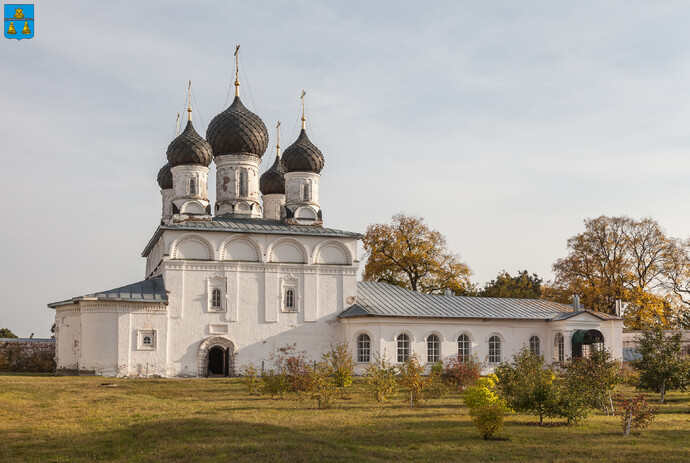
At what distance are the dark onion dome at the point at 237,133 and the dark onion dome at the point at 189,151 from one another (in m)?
0.47

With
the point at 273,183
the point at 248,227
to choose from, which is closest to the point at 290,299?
the point at 248,227

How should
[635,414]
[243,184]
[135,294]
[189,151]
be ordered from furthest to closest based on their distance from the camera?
1. [243,184]
2. [189,151]
3. [135,294]
4. [635,414]

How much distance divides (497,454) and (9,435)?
7.01 m

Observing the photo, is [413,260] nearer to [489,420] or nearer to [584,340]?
[584,340]

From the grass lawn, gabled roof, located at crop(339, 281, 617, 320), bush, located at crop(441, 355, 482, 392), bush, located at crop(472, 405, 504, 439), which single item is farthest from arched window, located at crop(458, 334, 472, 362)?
bush, located at crop(472, 405, 504, 439)

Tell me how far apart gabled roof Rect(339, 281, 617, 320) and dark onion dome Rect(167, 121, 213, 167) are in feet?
23.5

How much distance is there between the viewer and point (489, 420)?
11.4m

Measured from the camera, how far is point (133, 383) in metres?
20.9

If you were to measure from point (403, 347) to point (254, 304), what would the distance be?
5.22 m

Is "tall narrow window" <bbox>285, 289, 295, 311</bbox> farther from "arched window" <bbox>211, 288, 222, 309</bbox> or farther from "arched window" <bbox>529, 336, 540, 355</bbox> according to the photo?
"arched window" <bbox>529, 336, 540, 355</bbox>

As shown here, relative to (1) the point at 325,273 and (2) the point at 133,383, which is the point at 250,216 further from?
(2) the point at 133,383

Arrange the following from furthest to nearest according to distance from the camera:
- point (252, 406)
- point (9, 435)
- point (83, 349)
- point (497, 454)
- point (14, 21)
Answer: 1. point (83, 349)
2. point (252, 406)
3. point (14, 21)
4. point (9, 435)
5. point (497, 454)

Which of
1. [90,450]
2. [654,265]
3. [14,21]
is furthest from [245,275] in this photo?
[654,265]

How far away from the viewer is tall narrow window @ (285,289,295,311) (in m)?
26.0
